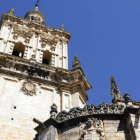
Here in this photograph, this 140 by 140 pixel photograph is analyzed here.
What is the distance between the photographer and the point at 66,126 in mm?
10945

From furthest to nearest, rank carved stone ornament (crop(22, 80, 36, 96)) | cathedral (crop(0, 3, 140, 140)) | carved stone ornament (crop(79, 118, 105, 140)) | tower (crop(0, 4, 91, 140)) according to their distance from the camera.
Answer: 1. carved stone ornament (crop(22, 80, 36, 96))
2. tower (crop(0, 4, 91, 140))
3. cathedral (crop(0, 3, 140, 140))
4. carved stone ornament (crop(79, 118, 105, 140))

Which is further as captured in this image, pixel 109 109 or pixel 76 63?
pixel 76 63

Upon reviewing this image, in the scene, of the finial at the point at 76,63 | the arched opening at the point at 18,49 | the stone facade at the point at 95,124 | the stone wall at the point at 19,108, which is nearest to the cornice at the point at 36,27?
the arched opening at the point at 18,49

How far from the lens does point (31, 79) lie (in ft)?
63.3

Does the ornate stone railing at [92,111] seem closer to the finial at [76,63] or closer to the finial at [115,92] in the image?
the finial at [115,92]

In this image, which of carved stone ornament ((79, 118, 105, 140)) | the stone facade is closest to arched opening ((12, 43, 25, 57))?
the stone facade

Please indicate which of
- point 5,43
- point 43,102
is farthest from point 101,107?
point 5,43

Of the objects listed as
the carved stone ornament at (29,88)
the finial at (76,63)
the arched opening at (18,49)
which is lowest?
the carved stone ornament at (29,88)

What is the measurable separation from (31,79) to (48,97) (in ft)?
6.16

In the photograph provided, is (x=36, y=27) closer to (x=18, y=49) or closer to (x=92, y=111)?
(x=18, y=49)

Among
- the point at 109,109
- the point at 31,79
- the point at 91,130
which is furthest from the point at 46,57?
the point at 91,130

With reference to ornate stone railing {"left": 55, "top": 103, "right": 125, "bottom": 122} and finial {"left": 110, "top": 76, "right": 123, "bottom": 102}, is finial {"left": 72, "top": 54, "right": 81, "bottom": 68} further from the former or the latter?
ornate stone railing {"left": 55, "top": 103, "right": 125, "bottom": 122}

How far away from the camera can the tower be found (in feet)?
53.6

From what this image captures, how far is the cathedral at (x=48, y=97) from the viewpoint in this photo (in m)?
10.6
